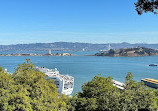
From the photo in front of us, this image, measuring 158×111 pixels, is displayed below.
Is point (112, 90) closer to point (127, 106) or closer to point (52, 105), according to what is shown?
point (127, 106)

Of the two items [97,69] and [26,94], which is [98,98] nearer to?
[26,94]

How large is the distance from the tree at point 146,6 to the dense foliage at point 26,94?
3375 millimetres

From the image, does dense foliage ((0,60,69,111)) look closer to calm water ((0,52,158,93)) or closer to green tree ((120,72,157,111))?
green tree ((120,72,157,111))

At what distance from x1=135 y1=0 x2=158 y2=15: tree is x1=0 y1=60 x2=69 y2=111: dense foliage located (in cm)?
338

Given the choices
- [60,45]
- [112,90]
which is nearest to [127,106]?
[112,90]

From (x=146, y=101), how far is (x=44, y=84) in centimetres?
377

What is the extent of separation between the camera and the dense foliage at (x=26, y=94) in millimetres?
5137

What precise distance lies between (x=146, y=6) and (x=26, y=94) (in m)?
3.74

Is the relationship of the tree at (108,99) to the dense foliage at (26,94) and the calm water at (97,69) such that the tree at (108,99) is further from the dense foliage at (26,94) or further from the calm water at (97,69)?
the calm water at (97,69)

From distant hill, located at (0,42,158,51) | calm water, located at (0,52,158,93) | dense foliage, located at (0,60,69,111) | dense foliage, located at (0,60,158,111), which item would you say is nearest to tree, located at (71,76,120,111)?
dense foliage, located at (0,60,158,111)

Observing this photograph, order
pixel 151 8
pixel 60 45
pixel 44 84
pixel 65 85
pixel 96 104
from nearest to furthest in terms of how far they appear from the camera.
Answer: pixel 151 8, pixel 44 84, pixel 96 104, pixel 65 85, pixel 60 45

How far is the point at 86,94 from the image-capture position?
24.2 feet

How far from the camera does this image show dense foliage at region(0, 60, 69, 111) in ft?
16.9

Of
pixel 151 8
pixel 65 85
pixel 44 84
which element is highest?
pixel 151 8
